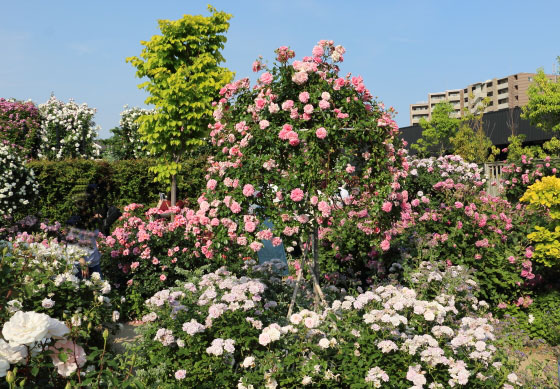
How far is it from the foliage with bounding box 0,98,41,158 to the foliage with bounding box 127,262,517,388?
772 inches

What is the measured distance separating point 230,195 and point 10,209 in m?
6.83

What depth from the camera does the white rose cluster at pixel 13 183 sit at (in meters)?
9.53

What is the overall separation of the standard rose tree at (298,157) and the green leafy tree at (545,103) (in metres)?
24.7

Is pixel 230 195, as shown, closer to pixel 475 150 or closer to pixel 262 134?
pixel 262 134

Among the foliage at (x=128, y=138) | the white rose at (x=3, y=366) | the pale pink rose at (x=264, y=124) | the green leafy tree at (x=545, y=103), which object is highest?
the green leafy tree at (x=545, y=103)

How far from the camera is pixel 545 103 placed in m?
26.3

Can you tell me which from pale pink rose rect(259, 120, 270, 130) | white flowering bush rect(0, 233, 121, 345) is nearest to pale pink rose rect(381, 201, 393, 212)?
pale pink rose rect(259, 120, 270, 130)

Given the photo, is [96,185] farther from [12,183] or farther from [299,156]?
[299,156]

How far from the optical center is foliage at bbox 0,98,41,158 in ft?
70.3

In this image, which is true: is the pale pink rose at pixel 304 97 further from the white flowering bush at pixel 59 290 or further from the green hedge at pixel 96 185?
the green hedge at pixel 96 185

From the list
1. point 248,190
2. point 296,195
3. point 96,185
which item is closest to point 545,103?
point 96,185

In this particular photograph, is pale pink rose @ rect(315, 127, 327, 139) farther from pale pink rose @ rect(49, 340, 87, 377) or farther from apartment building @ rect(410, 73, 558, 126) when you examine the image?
apartment building @ rect(410, 73, 558, 126)

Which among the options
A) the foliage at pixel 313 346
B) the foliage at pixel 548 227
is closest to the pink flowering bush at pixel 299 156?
the foliage at pixel 313 346

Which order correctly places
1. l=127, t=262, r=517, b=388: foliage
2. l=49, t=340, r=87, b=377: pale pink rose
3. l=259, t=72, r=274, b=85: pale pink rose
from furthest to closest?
l=259, t=72, r=274, b=85: pale pink rose
l=127, t=262, r=517, b=388: foliage
l=49, t=340, r=87, b=377: pale pink rose
